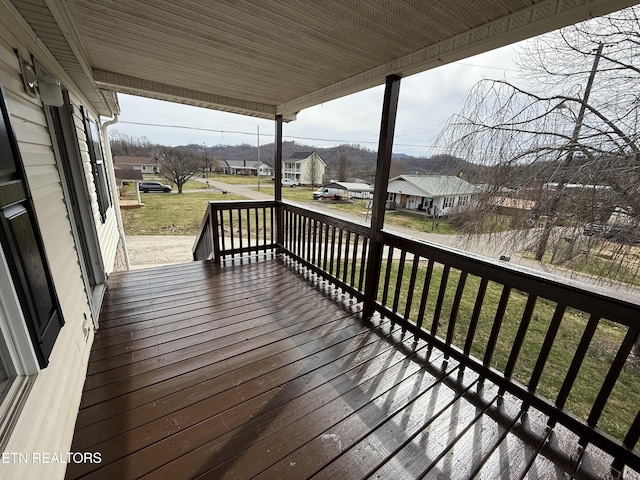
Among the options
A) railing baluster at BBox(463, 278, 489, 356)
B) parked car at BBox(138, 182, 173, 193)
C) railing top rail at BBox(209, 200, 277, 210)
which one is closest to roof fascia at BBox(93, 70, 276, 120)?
railing top rail at BBox(209, 200, 277, 210)

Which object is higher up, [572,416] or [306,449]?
[572,416]

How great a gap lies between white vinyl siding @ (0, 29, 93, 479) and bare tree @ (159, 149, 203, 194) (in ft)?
48.6

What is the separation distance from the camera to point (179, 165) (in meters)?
16.1

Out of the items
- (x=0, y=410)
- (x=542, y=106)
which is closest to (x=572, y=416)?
(x=0, y=410)

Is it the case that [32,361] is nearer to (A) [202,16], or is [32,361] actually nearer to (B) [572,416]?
(A) [202,16]

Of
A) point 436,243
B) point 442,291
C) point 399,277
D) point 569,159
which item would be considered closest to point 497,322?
point 442,291

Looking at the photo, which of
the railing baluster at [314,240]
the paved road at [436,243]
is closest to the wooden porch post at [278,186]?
the paved road at [436,243]

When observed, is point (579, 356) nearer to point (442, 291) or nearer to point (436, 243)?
point (442, 291)

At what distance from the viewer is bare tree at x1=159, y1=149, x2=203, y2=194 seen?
606 inches

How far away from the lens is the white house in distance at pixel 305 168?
3935 mm

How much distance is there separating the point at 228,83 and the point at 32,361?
3128 mm

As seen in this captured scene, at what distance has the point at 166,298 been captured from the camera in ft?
9.71

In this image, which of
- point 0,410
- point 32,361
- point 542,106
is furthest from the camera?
point 542,106

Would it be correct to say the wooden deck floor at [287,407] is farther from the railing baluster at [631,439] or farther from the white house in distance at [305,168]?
the white house in distance at [305,168]
